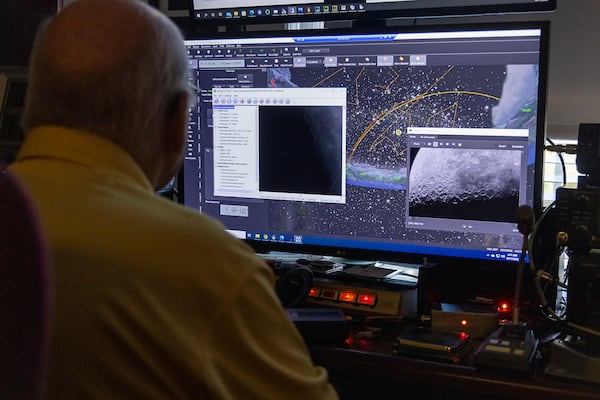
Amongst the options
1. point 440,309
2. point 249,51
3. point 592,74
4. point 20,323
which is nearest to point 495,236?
point 440,309

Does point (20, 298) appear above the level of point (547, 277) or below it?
above

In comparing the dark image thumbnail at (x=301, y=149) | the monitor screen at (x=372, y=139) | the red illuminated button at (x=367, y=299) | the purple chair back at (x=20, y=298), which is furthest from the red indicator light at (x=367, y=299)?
the purple chair back at (x=20, y=298)

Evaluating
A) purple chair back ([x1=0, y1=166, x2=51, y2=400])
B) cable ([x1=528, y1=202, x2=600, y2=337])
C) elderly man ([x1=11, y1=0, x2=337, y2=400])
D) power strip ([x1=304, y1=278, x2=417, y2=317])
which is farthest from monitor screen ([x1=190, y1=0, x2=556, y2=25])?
purple chair back ([x1=0, y1=166, x2=51, y2=400])

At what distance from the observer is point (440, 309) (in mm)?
1283

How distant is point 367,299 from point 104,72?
757 millimetres

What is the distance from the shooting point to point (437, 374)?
3.59 ft

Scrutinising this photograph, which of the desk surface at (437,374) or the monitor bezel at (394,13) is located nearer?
the desk surface at (437,374)

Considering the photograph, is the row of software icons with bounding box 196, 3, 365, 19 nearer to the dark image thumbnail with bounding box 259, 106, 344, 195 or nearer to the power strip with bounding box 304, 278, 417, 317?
the dark image thumbnail with bounding box 259, 106, 344, 195

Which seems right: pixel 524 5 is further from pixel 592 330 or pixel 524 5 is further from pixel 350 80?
pixel 592 330

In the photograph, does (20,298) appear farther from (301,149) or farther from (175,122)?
(301,149)

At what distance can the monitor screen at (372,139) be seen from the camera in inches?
52.8

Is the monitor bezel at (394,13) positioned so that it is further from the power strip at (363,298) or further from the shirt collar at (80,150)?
the shirt collar at (80,150)

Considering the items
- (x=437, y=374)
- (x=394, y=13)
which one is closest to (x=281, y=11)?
(x=394, y=13)

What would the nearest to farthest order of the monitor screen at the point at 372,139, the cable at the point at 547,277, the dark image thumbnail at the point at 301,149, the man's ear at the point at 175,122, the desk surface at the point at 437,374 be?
the man's ear at the point at 175,122
the desk surface at the point at 437,374
the cable at the point at 547,277
the monitor screen at the point at 372,139
the dark image thumbnail at the point at 301,149
